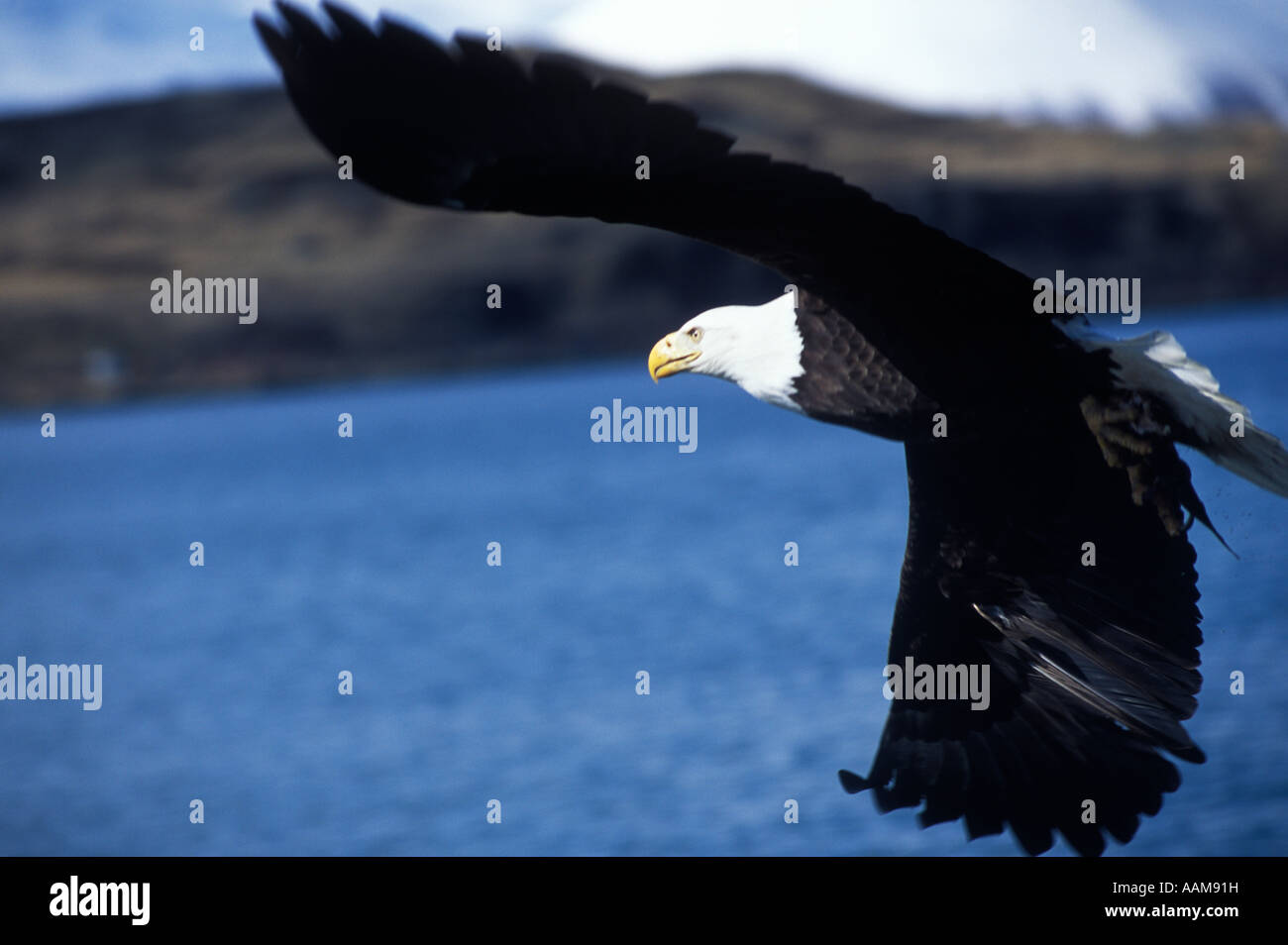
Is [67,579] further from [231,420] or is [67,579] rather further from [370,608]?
[231,420]

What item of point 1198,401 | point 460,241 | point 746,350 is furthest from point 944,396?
point 460,241

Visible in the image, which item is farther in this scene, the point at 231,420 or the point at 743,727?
the point at 231,420

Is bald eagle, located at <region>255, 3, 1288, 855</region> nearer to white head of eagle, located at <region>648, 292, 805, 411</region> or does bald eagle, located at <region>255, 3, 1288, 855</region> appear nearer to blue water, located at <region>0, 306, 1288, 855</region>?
white head of eagle, located at <region>648, 292, 805, 411</region>

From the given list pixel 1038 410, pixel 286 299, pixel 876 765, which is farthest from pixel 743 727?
pixel 286 299

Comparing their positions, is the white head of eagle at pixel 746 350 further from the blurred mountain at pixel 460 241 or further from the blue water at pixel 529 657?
the blurred mountain at pixel 460 241

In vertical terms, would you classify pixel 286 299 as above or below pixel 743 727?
above

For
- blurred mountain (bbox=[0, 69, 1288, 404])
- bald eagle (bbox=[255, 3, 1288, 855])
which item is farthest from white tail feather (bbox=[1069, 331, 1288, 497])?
blurred mountain (bbox=[0, 69, 1288, 404])
